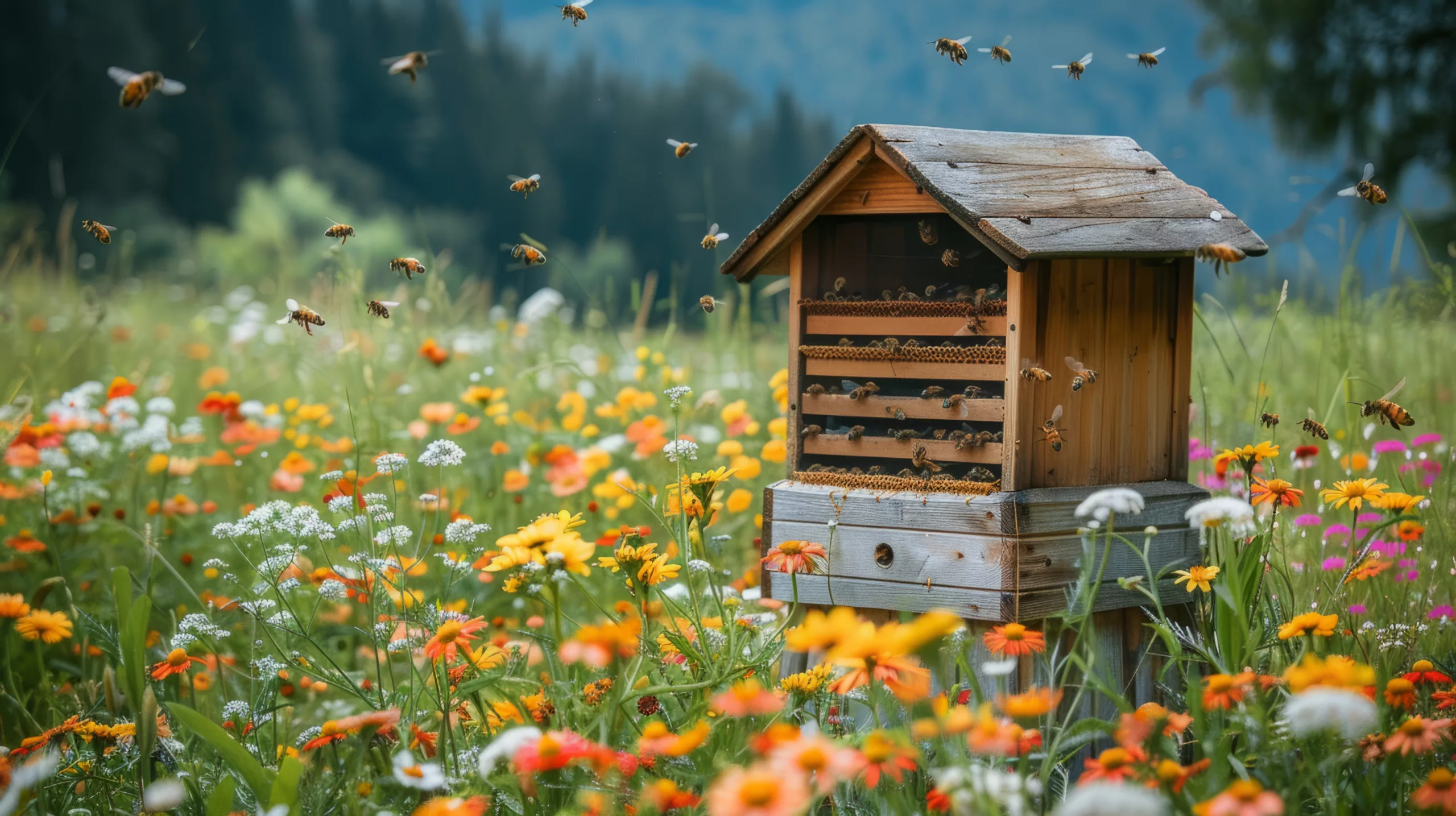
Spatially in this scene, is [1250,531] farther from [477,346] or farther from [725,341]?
[477,346]

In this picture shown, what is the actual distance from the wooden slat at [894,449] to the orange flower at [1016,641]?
19.8 inches

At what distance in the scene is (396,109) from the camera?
1171 inches

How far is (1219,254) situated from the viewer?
2.02m

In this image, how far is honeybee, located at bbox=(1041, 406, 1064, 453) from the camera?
2266 mm

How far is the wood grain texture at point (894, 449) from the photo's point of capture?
7.59 feet

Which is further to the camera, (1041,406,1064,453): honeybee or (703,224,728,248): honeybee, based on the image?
(703,224,728,248): honeybee

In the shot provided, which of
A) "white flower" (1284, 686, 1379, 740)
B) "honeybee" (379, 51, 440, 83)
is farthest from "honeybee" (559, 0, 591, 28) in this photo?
"white flower" (1284, 686, 1379, 740)

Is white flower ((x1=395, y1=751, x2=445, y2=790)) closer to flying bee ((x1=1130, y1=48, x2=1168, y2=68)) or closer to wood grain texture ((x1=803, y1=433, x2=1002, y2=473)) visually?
wood grain texture ((x1=803, y1=433, x2=1002, y2=473))

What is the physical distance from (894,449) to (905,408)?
0.31 ft

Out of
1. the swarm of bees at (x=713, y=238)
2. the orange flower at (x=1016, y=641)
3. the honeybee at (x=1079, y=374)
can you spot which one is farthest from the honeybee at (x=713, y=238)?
the orange flower at (x=1016, y=641)

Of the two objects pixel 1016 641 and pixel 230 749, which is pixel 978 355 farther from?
pixel 230 749

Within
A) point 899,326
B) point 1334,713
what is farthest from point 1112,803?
point 899,326

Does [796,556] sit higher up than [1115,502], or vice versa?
[1115,502]

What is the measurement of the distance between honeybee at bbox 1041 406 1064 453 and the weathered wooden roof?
33 centimetres
